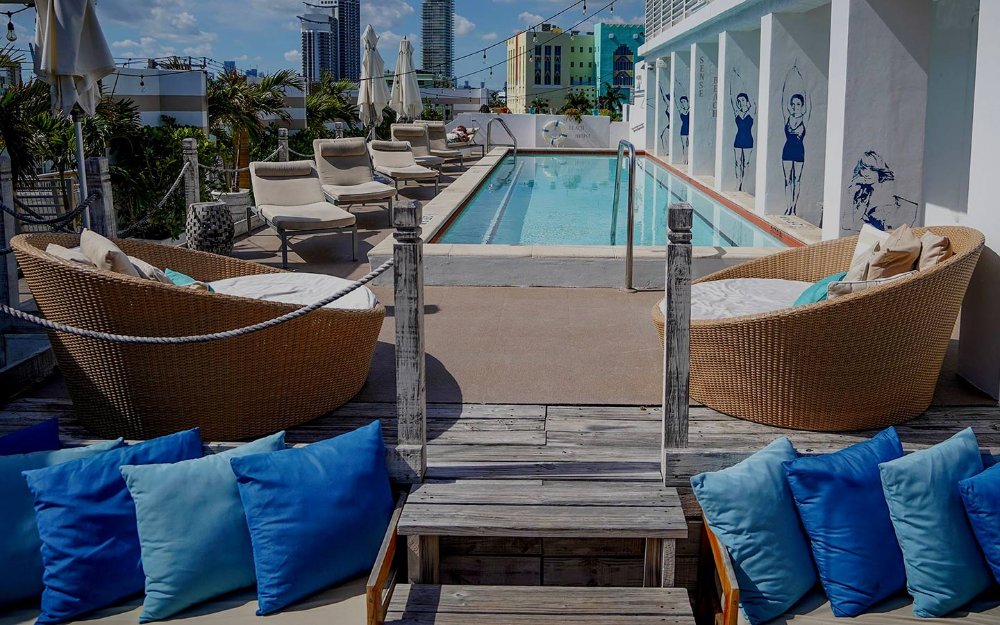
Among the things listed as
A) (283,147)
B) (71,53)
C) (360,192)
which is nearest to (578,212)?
(360,192)

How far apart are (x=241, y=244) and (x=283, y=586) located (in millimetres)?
6473

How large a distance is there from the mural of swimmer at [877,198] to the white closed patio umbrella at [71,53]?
535 cm

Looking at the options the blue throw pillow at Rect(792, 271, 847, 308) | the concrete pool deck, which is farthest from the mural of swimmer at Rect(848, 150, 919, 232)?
the blue throw pillow at Rect(792, 271, 847, 308)

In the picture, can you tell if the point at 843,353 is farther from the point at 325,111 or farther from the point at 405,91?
the point at 325,111

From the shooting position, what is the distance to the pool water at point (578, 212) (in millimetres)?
→ 10047

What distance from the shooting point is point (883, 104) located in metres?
6.73

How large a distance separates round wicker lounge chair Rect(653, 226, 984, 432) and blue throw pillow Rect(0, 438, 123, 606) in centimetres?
256

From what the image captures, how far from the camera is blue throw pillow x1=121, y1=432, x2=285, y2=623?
3037 mm

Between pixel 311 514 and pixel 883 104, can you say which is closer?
pixel 311 514

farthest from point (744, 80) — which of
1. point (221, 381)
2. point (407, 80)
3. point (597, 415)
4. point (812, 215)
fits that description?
point (221, 381)

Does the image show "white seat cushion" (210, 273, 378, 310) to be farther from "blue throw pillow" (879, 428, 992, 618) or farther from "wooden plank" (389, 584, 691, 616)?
"blue throw pillow" (879, 428, 992, 618)

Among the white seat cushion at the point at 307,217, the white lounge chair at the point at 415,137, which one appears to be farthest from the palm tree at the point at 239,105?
the white seat cushion at the point at 307,217

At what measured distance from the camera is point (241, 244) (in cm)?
906

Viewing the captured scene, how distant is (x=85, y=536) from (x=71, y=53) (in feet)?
13.1
